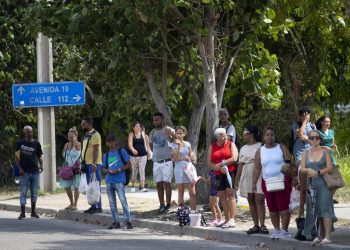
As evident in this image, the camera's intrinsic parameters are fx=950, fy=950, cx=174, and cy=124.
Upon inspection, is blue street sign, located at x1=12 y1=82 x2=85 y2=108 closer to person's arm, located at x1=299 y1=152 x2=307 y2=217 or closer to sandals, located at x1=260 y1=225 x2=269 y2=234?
sandals, located at x1=260 y1=225 x2=269 y2=234

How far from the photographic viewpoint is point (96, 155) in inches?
696

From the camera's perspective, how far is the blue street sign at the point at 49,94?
869 inches

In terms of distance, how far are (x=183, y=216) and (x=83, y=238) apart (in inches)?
67.3

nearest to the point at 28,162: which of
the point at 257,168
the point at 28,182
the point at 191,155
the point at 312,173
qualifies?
the point at 28,182

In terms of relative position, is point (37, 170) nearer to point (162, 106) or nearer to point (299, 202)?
point (162, 106)

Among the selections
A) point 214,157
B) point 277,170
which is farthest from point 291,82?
point 277,170

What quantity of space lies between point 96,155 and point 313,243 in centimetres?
622

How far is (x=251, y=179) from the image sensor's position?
14.3 metres

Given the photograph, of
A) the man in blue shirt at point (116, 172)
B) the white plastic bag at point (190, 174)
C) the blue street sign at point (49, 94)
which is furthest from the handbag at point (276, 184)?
the blue street sign at point (49, 94)

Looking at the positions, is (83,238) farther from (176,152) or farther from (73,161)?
(73,161)

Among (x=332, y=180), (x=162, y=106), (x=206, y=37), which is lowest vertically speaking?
(x=332, y=180)

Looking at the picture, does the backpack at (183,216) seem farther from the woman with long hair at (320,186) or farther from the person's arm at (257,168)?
the woman with long hair at (320,186)

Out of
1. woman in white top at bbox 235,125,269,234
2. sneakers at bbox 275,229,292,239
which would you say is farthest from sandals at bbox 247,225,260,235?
sneakers at bbox 275,229,292,239

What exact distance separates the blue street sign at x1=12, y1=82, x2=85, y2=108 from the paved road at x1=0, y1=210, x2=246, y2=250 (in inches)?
196
